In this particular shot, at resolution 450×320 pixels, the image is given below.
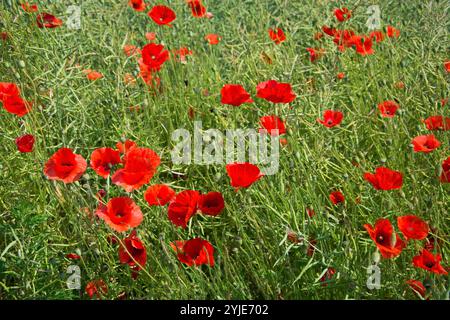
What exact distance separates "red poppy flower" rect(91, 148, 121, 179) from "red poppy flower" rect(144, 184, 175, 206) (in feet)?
0.44

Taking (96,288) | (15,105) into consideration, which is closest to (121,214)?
(96,288)

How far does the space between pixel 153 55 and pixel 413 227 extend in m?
1.02

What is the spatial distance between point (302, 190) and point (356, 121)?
0.44 m

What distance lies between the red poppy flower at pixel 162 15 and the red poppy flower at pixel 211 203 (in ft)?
3.04

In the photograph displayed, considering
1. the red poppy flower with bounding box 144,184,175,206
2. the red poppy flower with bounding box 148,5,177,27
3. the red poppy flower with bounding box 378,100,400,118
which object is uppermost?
the red poppy flower with bounding box 148,5,177,27

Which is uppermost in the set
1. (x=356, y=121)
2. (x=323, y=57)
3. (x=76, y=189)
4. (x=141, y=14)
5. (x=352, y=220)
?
(x=141, y=14)

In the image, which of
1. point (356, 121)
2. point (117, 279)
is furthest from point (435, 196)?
point (117, 279)

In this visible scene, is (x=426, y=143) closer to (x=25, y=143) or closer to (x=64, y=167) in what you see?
(x=64, y=167)

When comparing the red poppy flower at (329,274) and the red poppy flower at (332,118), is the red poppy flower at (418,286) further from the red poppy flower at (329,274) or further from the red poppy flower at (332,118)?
the red poppy flower at (332,118)

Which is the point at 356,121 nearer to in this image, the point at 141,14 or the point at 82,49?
the point at 82,49

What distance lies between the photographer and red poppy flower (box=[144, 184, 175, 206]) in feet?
5.06

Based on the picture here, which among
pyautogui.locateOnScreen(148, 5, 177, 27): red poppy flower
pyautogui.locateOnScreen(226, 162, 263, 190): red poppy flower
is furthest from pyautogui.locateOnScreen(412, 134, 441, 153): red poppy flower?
pyautogui.locateOnScreen(148, 5, 177, 27): red poppy flower

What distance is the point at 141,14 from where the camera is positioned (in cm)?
342

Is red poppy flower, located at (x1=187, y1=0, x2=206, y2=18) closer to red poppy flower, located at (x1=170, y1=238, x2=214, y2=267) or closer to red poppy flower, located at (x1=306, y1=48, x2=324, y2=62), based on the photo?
red poppy flower, located at (x1=306, y1=48, x2=324, y2=62)
